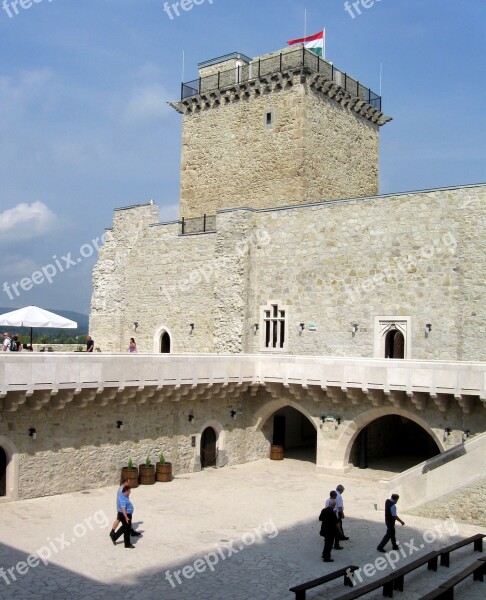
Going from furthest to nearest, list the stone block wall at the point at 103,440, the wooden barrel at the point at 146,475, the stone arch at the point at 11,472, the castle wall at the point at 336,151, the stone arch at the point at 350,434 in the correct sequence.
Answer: the castle wall at the point at 336,151
the stone arch at the point at 350,434
the wooden barrel at the point at 146,475
the stone block wall at the point at 103,440
the stone arch at the point at 11,472

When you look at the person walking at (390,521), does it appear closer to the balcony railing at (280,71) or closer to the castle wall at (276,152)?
the castle wall at (276,152)

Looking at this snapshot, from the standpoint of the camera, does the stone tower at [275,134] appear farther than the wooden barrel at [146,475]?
Yes

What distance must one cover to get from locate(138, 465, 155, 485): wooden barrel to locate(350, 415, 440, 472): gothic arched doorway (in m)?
7.05

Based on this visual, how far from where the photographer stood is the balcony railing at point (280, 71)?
2798 cm

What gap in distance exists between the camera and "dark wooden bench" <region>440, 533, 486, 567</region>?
12.9 metres

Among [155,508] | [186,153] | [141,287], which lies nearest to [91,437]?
[155,508]

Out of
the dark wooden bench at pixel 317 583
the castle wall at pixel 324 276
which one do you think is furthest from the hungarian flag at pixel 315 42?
the dark wooden bench at pixel 317 583

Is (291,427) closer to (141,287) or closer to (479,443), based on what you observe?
(141,287)

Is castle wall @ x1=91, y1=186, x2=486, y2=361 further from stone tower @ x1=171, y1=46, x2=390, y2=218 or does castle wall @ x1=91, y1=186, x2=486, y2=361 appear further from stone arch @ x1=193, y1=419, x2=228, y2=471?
stone arch @ x1=193, y1=419, x2=228, y2=471

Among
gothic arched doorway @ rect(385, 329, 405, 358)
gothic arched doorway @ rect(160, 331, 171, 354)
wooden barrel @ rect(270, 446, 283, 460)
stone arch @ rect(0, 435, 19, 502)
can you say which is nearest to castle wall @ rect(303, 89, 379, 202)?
gothic arched doorway @ rect(385, 329, 405, 358)

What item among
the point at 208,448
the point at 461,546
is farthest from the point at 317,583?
the point at 208,448

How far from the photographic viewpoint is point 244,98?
29.2 meters

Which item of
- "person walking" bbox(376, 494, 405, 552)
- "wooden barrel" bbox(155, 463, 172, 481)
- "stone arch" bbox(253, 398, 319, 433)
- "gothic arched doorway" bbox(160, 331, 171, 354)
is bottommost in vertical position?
"wooden barrel" bbox(155, 463, 172, 481)

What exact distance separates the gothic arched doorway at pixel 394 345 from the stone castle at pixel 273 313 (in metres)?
0.06
